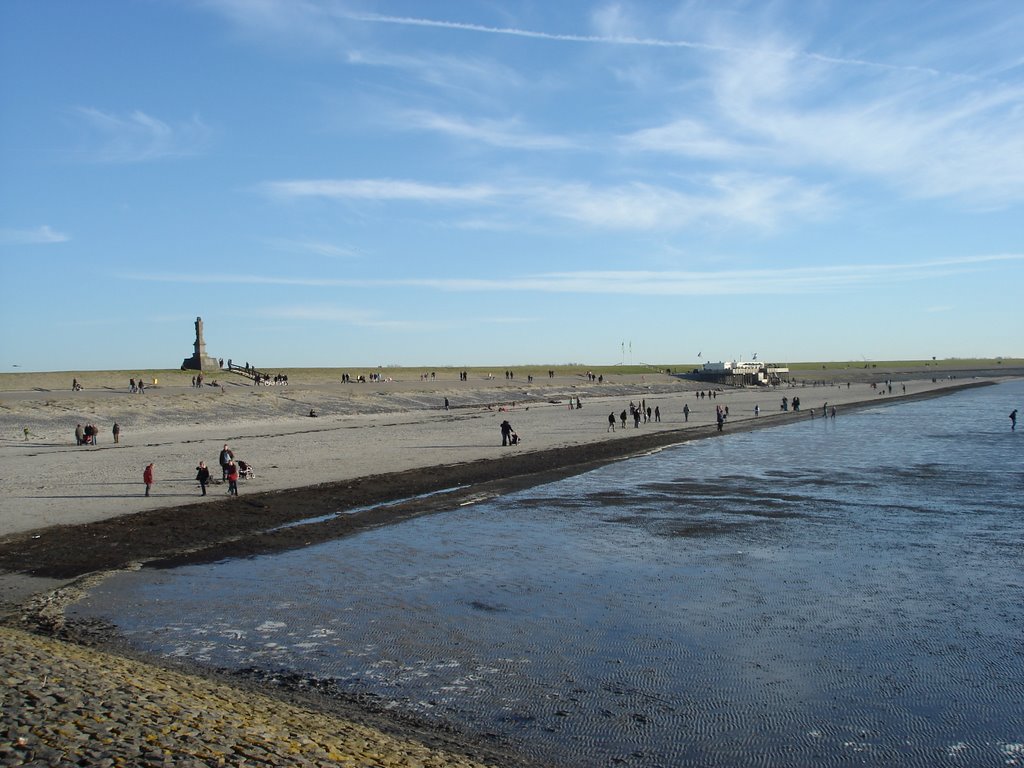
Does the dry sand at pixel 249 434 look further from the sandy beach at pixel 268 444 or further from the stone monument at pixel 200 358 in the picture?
A: the stone monument at pixel 200 358

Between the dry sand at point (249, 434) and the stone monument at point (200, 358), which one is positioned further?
the stone monument at point (200, 358)

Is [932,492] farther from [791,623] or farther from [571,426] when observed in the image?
[571,426]

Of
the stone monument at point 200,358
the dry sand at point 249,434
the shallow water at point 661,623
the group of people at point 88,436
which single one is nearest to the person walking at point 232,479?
the dry sand at point 249,434

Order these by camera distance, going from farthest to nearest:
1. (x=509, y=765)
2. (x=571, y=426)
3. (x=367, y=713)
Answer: (x=571, y=426) → (x=367, y=713) → (x=509, y=765)

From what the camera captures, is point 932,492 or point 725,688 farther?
point 932,492

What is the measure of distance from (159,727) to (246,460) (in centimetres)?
2535

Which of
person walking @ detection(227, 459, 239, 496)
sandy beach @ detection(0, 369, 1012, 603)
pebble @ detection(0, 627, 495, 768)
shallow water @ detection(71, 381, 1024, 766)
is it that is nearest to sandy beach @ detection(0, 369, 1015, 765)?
sandy beach @ detection(0, 369, 1012, 603)

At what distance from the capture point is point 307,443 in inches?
1517

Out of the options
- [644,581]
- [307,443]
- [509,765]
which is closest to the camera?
[509,765]

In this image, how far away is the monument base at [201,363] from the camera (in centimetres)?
8506

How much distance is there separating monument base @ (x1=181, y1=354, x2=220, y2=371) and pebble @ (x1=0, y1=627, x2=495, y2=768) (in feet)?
262

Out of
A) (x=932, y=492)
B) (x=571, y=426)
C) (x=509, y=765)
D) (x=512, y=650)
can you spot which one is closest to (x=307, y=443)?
(x=571, y=426)

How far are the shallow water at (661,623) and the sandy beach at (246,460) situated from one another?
74.9 inches

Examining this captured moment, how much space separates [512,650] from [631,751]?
10.4 ft
